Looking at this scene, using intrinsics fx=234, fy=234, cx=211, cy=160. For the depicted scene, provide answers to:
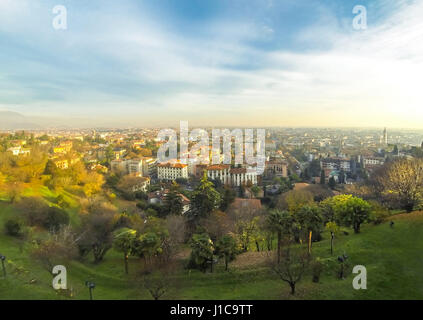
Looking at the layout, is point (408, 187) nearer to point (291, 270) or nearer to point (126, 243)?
point (291, 270)

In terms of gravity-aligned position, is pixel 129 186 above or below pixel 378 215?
below

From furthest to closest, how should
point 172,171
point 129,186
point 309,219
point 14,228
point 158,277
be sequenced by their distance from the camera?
point 172,171, point 129,186, point 14,228, point 309,219, point 158,277

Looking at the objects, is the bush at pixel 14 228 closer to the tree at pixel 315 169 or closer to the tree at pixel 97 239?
the tree at pixel 97 239

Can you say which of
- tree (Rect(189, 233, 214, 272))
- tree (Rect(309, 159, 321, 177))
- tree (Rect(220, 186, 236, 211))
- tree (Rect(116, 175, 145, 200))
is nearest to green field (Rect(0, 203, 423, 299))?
tree (Rect(189, 233, 214, 272))

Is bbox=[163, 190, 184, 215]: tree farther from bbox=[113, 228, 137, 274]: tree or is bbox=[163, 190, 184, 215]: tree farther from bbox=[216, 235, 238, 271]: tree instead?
bbox=[216, 235, 238, 271]: tree

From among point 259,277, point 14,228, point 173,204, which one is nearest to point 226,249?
point 259,277
